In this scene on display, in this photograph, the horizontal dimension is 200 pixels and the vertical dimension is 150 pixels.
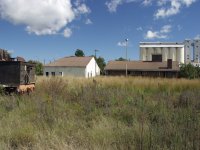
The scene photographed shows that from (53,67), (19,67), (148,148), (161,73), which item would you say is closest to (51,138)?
(148,148)

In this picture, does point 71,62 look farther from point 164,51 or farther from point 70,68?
point 164,51

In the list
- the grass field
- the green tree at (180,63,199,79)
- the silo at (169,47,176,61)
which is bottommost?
the grass field

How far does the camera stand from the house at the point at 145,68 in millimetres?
71125

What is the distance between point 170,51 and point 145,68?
131 feet

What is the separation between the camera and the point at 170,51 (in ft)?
365

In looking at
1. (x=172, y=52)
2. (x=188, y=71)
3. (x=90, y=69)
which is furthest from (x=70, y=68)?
(x=172, y=52)

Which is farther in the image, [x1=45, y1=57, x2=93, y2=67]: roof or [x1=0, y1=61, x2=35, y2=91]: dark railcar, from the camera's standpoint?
[x1=45, y1=57, x2=93, y2=67]: roof

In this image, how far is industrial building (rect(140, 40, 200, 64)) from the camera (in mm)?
110562

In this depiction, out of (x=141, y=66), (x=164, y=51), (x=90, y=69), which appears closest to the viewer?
(x=141, y=66)

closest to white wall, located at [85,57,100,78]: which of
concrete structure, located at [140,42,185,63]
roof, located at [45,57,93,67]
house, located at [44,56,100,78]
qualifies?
house, located at [44,56,100,78]

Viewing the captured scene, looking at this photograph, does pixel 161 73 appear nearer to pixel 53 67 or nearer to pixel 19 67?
pixel 53 67

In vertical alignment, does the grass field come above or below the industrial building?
below

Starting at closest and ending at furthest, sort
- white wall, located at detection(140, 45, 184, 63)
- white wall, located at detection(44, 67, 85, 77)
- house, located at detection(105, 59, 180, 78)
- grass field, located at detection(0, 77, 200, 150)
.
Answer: grass field, located at detection(0, 77, 200, 150), house, located at detection(105, 59, 180, 78), white wall, located at detection(44, 67, 85, 77), white wall, located at detection(140, 45, 184, 63)

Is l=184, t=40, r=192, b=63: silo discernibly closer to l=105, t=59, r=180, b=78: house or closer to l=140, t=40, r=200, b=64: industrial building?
l=140, t=40, r=200, b=64: industrial building
